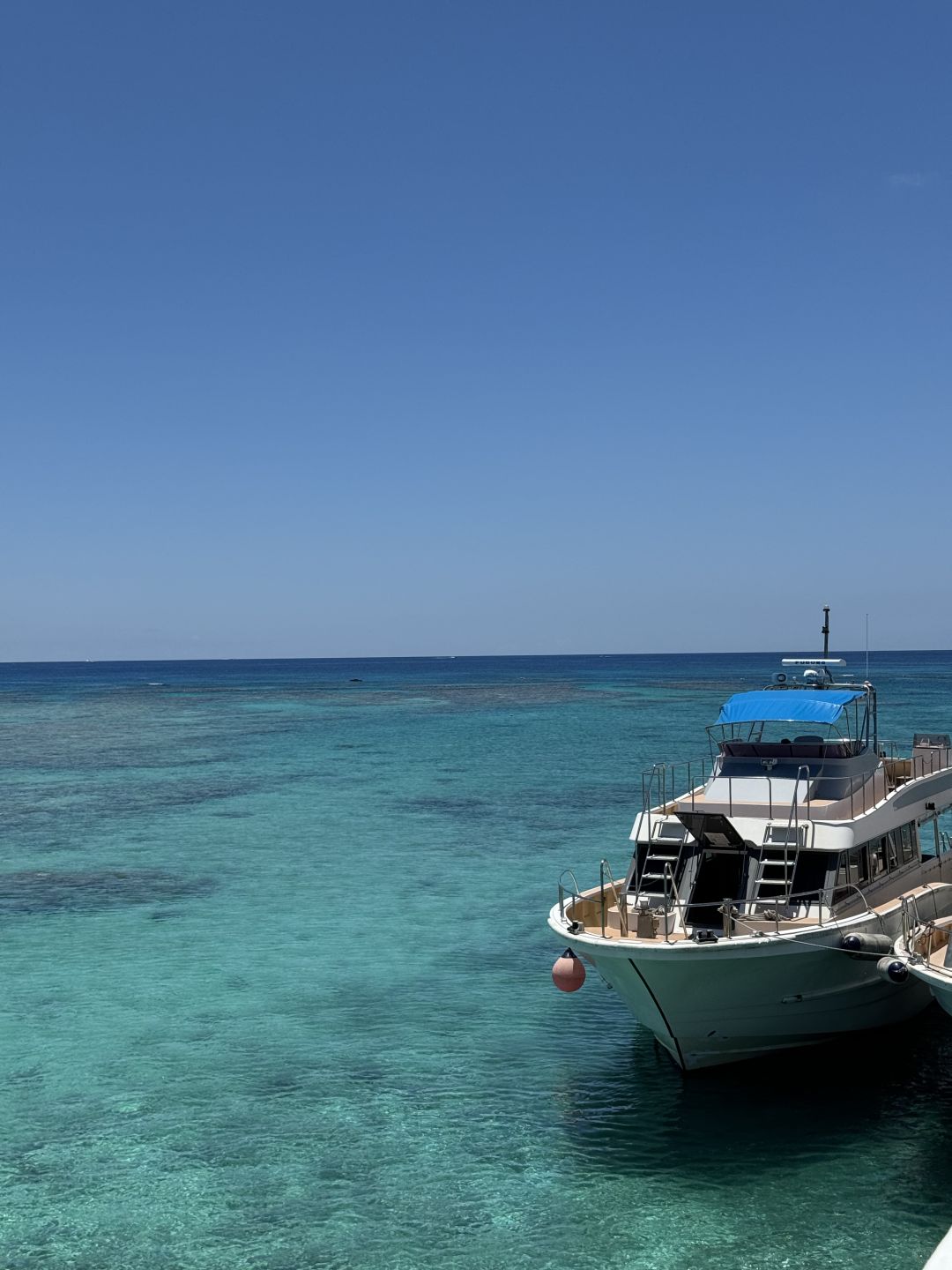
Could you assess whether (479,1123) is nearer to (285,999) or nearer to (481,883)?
(285,999)

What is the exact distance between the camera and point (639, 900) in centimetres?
1695

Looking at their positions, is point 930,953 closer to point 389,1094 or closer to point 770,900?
point 770,900

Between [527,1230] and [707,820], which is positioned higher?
[707,820]

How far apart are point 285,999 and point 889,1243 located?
11201 mm

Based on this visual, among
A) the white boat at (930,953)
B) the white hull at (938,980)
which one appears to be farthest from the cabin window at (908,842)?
the white hull at (938,980)

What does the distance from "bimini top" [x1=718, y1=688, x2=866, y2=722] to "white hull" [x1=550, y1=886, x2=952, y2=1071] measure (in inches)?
147

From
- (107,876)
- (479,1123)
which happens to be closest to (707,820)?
(479,1123)

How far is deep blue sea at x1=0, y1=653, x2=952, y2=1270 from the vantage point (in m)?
Result: 12.4

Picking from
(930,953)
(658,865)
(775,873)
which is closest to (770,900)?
(775,873)

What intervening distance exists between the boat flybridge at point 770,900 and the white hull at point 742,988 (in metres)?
0.02

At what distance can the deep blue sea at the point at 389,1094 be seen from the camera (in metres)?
12.4

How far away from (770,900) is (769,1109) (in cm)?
281

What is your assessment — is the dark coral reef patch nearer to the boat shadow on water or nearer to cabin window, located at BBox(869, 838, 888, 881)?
the boat shadow on water

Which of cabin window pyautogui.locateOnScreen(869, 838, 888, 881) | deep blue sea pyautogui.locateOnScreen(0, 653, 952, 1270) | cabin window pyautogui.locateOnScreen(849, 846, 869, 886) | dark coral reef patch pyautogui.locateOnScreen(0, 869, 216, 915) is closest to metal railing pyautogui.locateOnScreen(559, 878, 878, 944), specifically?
cabin window pyautogui.locateOnScreen(849, 846, 869, 886)
